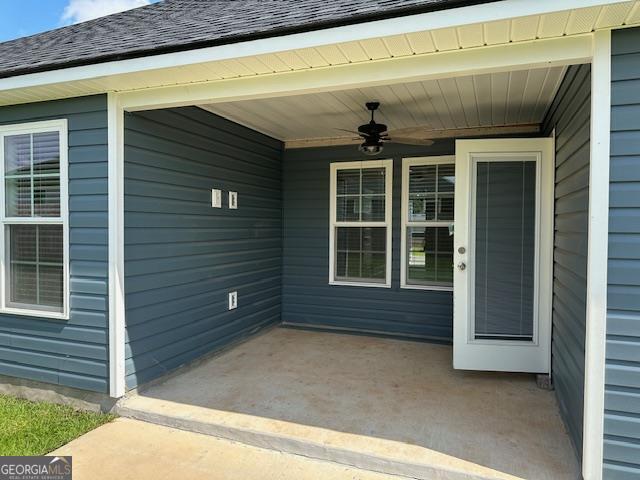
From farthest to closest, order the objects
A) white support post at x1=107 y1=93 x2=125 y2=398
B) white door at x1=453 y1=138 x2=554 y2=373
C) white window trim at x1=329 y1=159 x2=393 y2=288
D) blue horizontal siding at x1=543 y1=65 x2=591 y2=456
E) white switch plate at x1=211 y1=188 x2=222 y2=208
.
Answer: white window trim at x1=329 y1=159 x2=393 y2=288, white switch plate at x1=211 y1=188 x2=222 y2=208, white door at x1=453 y1=138 x2=554 y2=373, white support post at x1=107 y1=93 x2=125 y2=398, blue horizontal siding at x1=543 y1=65 x2=591 y2=456

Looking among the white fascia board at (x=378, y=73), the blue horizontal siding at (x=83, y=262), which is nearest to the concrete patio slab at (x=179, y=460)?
the blue horizontal siding at (x=83, y=262)

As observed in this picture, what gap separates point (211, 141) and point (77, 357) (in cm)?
215

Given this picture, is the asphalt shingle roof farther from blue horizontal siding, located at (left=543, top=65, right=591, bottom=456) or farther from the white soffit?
blue horizontal siding, located at (left=543, top=65, right=591, bottom=456)

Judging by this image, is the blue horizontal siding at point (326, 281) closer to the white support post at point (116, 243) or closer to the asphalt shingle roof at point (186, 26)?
the asphalt shingle roof at point (186, 26)

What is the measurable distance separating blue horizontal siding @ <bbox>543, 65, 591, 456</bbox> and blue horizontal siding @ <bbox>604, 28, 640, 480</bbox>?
19cm

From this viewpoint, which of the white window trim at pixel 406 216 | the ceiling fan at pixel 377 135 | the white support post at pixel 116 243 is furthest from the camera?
the white window trim at pixel 406 216

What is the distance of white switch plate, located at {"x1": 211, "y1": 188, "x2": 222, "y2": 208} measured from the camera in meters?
4.02

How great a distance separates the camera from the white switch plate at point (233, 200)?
432cm

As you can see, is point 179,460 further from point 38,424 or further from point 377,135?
point 377,135

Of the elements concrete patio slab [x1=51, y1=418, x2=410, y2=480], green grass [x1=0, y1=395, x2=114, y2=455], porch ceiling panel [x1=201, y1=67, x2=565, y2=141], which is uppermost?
porch ceiling panel [x1=201, y1=67, x2=565, y2=141]

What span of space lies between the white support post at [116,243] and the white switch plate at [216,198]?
3.51 ft

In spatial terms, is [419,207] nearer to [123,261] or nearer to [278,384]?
[278,384]

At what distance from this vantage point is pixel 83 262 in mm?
3090

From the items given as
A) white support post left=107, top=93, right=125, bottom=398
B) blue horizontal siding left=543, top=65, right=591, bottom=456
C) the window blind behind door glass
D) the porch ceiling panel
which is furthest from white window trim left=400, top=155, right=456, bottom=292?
white support post left=107, top=93, right=125, bottom=398
